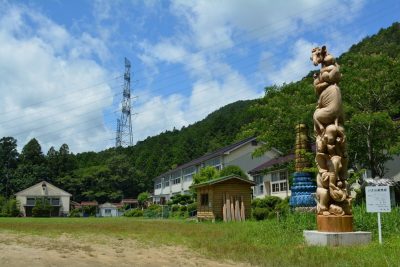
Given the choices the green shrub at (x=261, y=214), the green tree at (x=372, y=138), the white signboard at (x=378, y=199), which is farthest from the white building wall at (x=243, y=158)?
the white signboard at (x=378, y=199)

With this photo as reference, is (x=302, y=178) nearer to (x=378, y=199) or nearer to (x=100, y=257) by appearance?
(x=378, y=199)

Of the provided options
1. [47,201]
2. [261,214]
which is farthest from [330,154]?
[47,201]

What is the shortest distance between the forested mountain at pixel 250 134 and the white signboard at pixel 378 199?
1037 cm

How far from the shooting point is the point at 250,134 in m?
28.8

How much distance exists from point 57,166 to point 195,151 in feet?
87.0

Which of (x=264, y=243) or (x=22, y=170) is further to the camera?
(x=22, y=170)

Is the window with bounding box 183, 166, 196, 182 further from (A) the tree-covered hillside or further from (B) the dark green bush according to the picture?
(A) the tree-covered hillside

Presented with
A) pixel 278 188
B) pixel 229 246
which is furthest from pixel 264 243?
pixel 278 188

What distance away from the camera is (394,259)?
28.5ft

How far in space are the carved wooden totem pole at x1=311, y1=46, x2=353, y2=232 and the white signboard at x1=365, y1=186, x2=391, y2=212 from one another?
1.96 ft

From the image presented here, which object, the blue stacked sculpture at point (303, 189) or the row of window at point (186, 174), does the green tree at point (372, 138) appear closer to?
the blue stacked sculpture at point (303, 189)

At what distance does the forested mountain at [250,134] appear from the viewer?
23.1 m

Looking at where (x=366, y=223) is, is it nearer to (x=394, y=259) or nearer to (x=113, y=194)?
(x=394, y=259)

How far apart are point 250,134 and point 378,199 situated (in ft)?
56.9
